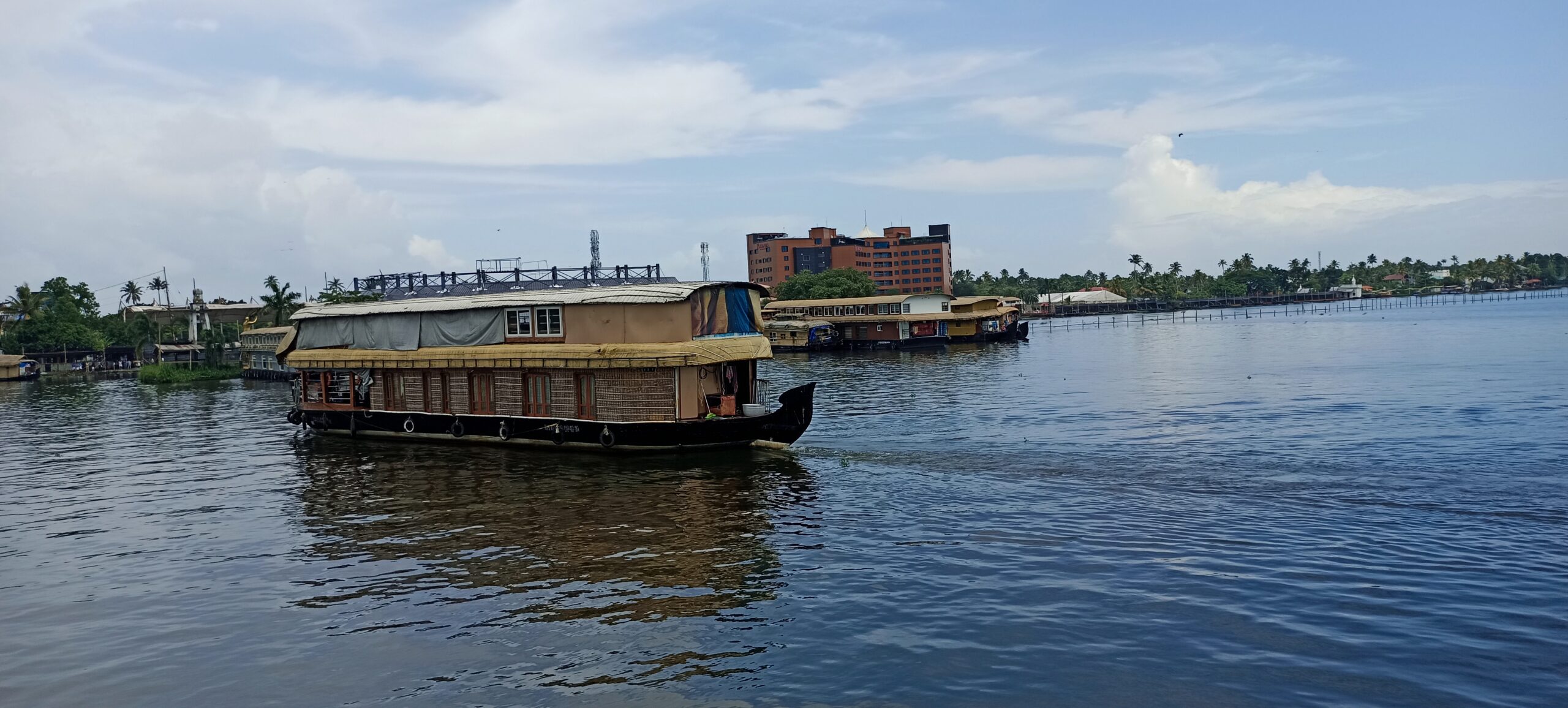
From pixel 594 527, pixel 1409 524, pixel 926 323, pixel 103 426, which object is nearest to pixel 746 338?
pixel 594 527

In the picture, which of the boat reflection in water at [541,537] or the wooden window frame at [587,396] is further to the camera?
the wooden window frame at [587,396]

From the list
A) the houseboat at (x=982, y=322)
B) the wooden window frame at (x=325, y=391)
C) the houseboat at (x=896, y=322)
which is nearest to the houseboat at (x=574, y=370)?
the wooden window frame at (x=325, y=391)

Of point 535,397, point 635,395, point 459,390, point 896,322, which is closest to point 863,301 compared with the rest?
point 896,322

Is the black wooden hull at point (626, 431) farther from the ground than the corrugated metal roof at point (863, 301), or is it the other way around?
the corrugated metal roof at point (863, 301)

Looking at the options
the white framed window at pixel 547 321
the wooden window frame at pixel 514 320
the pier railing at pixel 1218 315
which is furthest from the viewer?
the pier railing at pixel 1218 315

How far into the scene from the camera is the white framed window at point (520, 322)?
27.8 m

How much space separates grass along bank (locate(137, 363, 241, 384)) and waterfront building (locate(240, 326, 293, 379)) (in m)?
2.14

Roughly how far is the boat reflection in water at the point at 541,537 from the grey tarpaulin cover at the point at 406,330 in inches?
139

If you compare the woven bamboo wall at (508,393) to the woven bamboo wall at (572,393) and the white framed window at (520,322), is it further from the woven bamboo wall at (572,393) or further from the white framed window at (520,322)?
the white framed window at (520,322)

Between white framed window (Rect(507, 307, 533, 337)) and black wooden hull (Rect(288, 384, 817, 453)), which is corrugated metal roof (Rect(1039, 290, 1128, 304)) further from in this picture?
white framed window (Rect(507, 307, 533, 337))

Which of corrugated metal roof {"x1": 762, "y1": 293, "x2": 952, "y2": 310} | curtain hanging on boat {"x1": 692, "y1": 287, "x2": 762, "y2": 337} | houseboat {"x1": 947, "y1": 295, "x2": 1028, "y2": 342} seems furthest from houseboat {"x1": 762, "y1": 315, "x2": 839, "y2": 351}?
curtain hanging on boat {"x1": 692, "y1": 287, "x2": 762, "y2": 337}

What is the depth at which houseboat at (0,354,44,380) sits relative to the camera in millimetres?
87125

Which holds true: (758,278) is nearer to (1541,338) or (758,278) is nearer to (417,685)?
(1541,338)

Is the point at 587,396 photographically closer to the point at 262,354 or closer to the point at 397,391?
the point at 397,391
